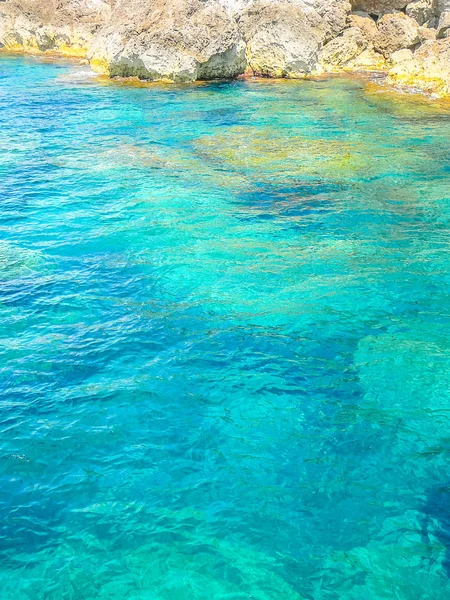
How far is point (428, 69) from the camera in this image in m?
24.1


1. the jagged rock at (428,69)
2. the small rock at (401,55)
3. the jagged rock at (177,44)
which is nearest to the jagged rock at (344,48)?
the small rock at (401,55)

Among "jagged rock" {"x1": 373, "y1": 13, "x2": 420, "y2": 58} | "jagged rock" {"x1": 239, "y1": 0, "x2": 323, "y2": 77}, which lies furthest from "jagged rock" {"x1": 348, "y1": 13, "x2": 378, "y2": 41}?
"jagged rock" {"x1": 239, "y1": 0, "x2": 323, "y2": 77}

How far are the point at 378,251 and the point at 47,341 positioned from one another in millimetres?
6318

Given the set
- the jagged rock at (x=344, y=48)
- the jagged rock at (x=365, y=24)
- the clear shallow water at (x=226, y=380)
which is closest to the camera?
the clear shallow water at (x=226, y=380)

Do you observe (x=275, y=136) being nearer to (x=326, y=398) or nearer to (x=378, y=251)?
(x=378, y=251)

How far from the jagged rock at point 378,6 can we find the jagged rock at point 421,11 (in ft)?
2.25

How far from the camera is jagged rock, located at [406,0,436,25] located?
91.6 feet

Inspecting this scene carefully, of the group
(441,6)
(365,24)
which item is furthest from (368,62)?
(441,6)

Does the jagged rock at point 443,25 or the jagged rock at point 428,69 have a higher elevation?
the jagged rock at point 443,25

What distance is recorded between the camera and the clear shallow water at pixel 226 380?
18.3 feet

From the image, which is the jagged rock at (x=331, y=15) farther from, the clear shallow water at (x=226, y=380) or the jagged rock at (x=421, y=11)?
the clear shallow water at (x=226, y=380)

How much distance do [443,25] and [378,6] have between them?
4990 millimetres

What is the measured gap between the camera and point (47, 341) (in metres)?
8.71

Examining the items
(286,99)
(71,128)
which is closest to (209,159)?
(71,128)
